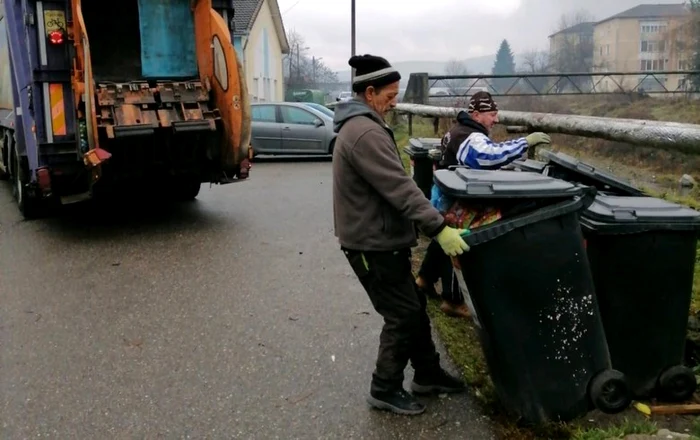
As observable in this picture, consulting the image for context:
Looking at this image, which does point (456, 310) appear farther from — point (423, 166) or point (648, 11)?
point (648, 11)

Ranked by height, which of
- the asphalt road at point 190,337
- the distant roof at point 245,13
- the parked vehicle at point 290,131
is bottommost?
the asphalt road at point 190,337

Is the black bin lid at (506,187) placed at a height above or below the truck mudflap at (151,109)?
below

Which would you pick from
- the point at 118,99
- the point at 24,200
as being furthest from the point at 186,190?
the point at 118,99

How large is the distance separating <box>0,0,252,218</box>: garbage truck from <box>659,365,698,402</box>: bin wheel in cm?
544

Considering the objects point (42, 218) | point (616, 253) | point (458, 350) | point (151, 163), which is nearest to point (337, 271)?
Answer: point (458, 350)

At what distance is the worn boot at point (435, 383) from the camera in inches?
156

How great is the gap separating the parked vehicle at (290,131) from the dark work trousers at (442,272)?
1101 cm

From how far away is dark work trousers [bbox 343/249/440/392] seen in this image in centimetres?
366

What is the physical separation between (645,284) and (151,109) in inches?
233

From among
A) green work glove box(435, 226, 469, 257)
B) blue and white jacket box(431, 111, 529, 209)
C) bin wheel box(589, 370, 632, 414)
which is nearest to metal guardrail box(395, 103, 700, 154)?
blue and white jacket box(431, 111, 529, 209)

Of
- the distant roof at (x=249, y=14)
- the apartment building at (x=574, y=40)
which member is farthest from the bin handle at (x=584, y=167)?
the apartment building at (x=574, y=40)

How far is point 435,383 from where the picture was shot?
398 cm

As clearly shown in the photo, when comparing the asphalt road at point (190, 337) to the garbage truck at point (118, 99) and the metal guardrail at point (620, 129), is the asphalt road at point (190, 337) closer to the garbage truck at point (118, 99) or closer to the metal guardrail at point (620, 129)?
the garbage truck at point (118, 99)

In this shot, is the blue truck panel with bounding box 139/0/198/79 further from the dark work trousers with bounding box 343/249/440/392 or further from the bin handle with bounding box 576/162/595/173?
the dark work trousers with bounding box 343/249/440/392
